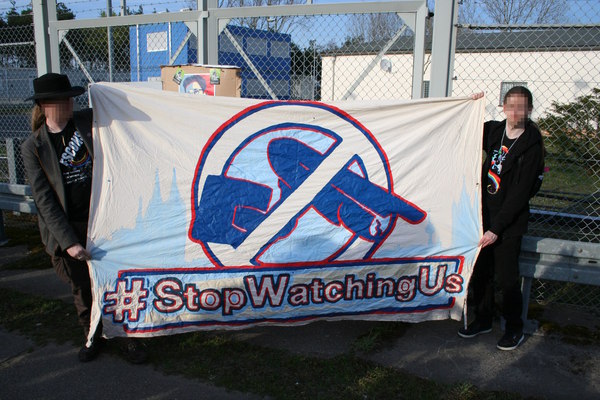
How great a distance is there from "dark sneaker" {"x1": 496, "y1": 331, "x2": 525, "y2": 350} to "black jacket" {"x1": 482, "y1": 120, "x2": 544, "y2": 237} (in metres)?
0.74

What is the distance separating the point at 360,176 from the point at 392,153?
0.28 meters

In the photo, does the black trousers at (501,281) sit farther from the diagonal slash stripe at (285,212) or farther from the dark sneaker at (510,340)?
the diagonal slash stripe at (285,212)

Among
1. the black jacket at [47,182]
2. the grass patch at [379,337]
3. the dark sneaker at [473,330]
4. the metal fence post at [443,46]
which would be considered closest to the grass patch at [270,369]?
the grass patch at [379,337]

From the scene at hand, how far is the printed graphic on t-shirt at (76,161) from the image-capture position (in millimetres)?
3031

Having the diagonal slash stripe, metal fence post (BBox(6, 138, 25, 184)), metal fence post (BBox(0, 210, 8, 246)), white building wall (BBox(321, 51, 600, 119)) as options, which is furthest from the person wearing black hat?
metal fence post (BBox(6, 138, 25, 184))

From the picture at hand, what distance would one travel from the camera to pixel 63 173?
302 centimetres

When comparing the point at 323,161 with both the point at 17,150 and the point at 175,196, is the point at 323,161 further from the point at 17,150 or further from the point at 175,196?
the point at 17,150

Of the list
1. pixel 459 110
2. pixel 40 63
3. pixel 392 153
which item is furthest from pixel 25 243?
pixel 459 110

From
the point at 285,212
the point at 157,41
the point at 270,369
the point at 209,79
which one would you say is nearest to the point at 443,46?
the point at 285,212

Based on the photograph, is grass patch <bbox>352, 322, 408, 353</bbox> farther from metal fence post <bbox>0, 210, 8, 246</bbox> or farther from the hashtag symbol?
metal fence post <bbox>0, 210, 8, 246</bbox>

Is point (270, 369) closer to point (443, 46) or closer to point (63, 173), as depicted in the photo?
point (63, 173)

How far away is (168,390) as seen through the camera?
285 cm

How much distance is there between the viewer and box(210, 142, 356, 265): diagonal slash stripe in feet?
10.7

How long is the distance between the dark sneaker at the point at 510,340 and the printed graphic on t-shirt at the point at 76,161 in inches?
121
